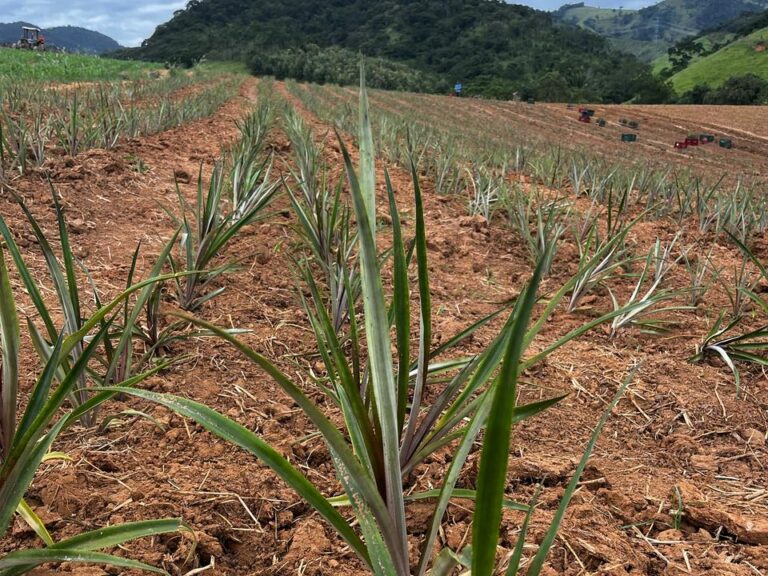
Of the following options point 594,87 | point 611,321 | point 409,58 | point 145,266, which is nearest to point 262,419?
point 145,266

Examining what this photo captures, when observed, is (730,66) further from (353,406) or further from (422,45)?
(353,406)

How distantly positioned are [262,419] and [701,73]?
48330 mm

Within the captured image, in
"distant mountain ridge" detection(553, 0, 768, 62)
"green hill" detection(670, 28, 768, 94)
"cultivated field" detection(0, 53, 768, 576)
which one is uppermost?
"distant mountain ridge" detection(553, 0, 768, 62)

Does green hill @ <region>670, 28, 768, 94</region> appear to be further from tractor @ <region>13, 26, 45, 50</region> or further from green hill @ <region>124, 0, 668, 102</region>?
tractor @ <region>13, 26, 45, 50</region>

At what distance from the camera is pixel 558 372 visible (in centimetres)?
156

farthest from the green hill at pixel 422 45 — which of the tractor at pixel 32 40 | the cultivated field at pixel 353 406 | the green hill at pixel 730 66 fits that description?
the cultivated field at pixel 353 406

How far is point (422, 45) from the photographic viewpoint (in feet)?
194

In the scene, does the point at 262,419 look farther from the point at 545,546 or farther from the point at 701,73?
the point at 701,73

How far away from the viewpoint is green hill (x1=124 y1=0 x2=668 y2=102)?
35406mm

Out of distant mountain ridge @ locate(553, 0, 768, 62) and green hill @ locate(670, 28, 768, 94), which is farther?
distant mountain ridge @ locate(553, 0, 768, 62)

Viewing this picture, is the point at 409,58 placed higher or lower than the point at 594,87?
higher

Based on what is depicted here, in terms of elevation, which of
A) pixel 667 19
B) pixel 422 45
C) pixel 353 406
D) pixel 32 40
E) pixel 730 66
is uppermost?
pixel 667 19

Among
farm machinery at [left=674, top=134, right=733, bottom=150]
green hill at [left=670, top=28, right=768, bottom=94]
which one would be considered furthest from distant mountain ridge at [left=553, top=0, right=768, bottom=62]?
farm machinery at [left=674, top=134, right=733, bottom=150]

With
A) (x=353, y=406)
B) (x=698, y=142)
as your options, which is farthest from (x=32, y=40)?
(x=353, y=406)
